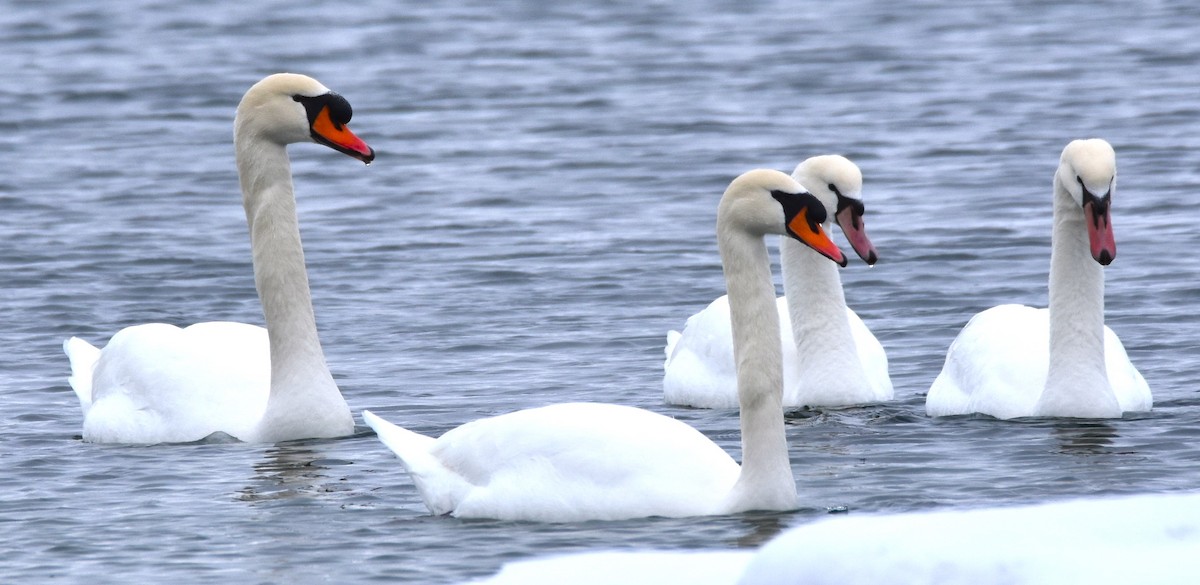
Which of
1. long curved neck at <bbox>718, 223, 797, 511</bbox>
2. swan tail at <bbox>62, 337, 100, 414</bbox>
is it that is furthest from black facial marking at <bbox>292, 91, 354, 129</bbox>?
long curved neck at <bbox>718, 223, 797, 511</bbox>

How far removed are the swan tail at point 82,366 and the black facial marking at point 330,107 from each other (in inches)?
73.2

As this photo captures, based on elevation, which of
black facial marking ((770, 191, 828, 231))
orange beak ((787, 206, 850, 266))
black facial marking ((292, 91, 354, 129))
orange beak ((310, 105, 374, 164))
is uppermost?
black facial marking ((292, 91, 354, 129))

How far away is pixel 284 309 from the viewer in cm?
1124

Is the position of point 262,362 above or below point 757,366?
below

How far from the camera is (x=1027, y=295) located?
593 inches

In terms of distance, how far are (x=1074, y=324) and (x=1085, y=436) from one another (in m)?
0.66

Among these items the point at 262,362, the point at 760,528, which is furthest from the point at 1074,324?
the point at 262,362

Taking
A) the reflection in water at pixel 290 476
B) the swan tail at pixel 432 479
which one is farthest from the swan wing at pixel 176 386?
the swan tail at pixel 432 479

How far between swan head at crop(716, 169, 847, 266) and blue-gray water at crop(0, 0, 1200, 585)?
3.46ft

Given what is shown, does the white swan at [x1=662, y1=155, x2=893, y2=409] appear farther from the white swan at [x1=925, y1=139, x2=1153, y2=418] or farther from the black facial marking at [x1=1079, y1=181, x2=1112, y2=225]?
the black facial marking at [x1=1079, y1=181, x2=1112, y2=225]

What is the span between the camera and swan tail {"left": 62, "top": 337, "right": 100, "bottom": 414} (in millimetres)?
11859

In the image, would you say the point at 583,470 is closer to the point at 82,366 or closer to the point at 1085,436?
the point at 1085,436

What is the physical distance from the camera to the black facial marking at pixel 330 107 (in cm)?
1091

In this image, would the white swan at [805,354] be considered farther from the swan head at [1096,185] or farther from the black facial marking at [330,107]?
the black facial marking at [330,107]
